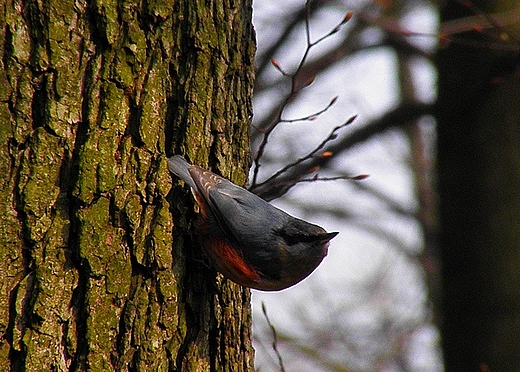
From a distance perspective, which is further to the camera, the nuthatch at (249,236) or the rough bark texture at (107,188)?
the nuthatch at (249,236)

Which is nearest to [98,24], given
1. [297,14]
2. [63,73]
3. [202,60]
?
[63,73]

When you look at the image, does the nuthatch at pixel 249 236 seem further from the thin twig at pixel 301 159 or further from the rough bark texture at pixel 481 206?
the rough bark texture at pixel 481 206

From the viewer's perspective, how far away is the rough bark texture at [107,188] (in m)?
1.97

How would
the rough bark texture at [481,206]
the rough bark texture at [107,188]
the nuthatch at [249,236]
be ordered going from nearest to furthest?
the rough bark texture at [107,188] < the nuthatch at [249,236] < the rough bark texture at [481,206]

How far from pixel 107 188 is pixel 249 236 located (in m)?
0.73

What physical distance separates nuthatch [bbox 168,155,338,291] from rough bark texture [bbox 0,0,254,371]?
0.07 m

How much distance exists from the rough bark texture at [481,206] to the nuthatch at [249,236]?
1865mm

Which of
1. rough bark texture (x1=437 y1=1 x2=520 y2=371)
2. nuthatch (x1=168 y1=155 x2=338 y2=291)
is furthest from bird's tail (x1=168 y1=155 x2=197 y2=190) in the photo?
rough bark texture (x1=437 y1=1 x2=520 y2=371)

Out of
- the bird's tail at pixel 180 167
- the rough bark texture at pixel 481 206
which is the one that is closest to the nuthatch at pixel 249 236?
the bird's tail at pixel 180 167

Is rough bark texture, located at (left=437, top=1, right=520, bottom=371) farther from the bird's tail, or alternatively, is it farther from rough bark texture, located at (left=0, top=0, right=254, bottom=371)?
the bird's tail

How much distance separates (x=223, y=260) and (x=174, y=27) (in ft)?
2.89

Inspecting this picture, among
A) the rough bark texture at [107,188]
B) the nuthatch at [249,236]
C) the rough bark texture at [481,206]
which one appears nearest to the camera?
the rough bark texture at [107,188]

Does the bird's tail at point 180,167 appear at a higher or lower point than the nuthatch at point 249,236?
higher

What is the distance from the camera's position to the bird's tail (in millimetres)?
2271
